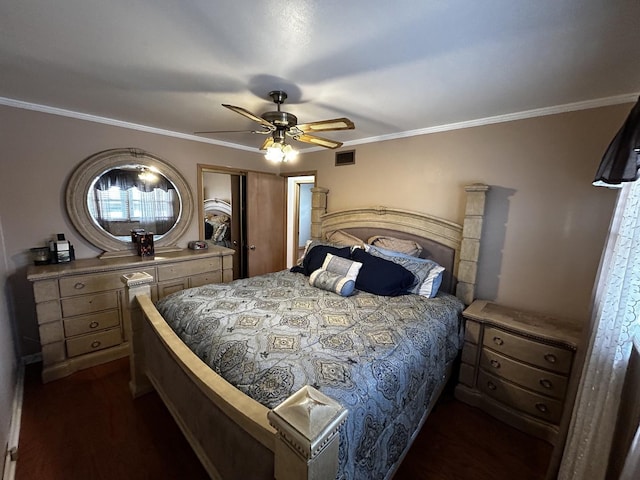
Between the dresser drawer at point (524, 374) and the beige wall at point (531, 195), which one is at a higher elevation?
the beige wall at point (531, 195)

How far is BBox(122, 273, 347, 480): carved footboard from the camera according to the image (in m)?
0.70

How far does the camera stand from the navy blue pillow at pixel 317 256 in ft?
8.54

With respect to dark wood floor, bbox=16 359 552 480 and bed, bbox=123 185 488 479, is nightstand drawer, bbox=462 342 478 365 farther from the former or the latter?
dark wood floor, bbox=16 359 552 480

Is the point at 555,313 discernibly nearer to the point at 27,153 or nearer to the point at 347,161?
the point at 347,161

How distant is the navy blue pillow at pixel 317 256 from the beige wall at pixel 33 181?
2.22 metres

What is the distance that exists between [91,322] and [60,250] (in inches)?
29.0

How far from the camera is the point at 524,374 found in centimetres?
182

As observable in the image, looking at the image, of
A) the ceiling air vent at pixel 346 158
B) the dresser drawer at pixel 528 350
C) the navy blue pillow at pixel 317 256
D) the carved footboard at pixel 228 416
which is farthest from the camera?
the ceiling air vent at pixel 346 158

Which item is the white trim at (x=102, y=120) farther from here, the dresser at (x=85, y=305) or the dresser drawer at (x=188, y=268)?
the dresser drawer at (x=188, y=268)

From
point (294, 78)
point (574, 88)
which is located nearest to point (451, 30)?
point (294, 78)

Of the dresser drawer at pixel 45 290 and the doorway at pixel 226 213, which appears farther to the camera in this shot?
the doorway at pixel 226 213

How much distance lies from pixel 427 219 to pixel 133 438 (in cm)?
296

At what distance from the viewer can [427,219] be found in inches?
103

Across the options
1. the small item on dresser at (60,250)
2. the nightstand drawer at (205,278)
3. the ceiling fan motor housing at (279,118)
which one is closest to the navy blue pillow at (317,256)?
the nightstand drawer at (205,278)
